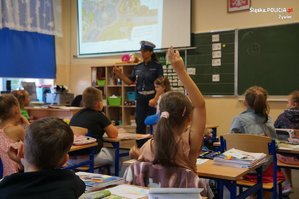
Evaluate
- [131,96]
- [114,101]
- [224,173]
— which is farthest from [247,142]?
[114,101]

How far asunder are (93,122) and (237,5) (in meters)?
3.42

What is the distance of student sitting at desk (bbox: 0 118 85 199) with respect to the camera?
47.1 inches

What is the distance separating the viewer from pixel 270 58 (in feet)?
18.4

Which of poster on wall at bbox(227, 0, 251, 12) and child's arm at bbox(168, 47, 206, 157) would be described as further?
poster on wall at bbox(227, 0, 251, 12)

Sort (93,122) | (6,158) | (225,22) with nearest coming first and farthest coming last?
(6,158)
(93,122)
(225,22)

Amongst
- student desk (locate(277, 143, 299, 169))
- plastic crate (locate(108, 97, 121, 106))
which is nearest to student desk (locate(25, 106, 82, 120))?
plastic crate (locate(108, 97, 121, 106))

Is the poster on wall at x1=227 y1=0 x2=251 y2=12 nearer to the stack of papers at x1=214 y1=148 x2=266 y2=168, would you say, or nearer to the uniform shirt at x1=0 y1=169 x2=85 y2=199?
the stack of papers at x1=214 y1=148 x2=266 y2=168

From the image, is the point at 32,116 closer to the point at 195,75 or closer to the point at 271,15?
the point at 195,75

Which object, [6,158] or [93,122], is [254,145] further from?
[6,158]

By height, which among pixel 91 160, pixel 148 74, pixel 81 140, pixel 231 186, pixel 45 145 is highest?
pixel 148 74

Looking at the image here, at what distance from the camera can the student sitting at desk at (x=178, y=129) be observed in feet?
5.70

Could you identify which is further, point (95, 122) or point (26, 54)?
point (26, 54)

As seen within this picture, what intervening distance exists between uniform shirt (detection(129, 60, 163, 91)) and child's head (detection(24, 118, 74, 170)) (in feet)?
13.7

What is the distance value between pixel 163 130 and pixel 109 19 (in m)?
6.01
